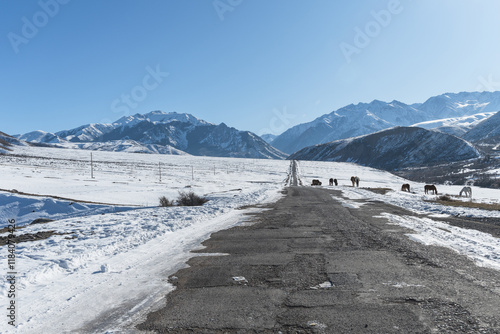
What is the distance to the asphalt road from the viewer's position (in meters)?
3.84

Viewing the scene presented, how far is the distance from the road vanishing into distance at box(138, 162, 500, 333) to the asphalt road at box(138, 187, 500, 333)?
1cm

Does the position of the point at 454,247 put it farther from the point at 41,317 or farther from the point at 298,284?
the point at 41,317

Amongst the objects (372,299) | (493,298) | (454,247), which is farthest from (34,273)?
(454,247)

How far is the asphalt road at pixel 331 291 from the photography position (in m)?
3.84

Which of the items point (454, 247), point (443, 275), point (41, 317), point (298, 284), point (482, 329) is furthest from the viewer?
point (454, 247)

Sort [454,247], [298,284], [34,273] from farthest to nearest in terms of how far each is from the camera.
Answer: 1. [454,247]
2. [34,273]
3. [298,284]

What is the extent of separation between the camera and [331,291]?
4875 millimetres

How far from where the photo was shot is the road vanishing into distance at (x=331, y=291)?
12.6ft

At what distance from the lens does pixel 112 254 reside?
7980 mm

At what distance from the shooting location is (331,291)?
4.88 metres

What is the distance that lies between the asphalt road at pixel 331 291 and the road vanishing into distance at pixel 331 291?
13mm

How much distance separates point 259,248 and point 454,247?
4818 mm

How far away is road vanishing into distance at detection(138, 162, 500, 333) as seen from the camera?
3.84 m

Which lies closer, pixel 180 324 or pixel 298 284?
pixel 180 324
